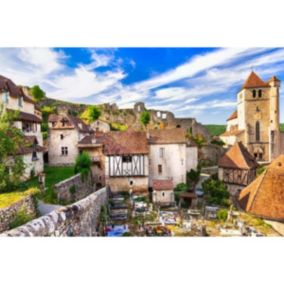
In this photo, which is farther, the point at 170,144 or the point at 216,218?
the point at 170,144

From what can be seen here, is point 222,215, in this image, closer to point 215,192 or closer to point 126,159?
point 215,192

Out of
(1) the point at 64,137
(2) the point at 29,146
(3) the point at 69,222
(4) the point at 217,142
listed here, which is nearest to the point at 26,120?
(2) the point at 29,146

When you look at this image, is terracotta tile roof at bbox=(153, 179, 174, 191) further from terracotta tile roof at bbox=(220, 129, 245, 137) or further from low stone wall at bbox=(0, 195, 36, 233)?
low stone wall at bbox=(0, 195, 36, 233)

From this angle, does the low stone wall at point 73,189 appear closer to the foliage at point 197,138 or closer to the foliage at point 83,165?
the foliage at point 83,165
